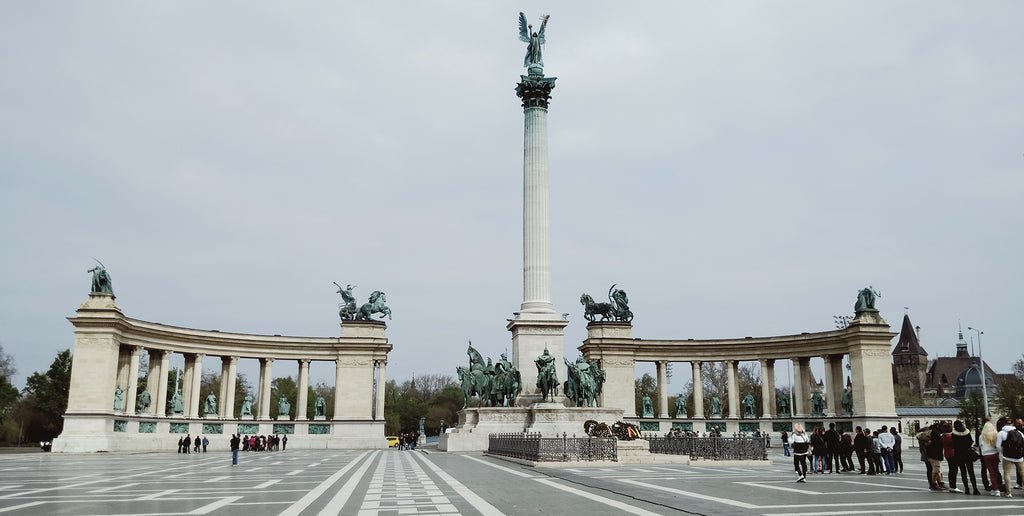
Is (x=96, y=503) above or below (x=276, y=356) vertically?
below

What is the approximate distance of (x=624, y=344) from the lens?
69.4 m

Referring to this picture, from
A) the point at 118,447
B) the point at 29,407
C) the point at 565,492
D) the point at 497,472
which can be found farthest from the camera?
the point at 29,407

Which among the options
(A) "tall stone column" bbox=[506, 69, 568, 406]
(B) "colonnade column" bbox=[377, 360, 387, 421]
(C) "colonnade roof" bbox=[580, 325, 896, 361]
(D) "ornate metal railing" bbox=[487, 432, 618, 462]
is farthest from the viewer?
(B) "colonnade column" bbox=[377, 360, 387, 421]

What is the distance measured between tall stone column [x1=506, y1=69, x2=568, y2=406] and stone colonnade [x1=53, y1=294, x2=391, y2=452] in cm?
2274

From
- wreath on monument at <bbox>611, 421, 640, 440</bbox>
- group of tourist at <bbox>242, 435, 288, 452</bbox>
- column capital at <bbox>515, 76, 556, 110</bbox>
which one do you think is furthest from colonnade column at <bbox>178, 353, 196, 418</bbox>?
wreath on monument at <bbox>611, 421, 640, 440</bbox>

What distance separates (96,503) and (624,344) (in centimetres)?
5712

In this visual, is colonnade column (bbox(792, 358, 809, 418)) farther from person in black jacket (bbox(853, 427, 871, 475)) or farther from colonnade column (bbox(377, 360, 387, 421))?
person in black jacket (bbox(853, 427, 871, 475))

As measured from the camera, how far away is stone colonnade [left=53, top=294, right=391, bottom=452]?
174 feet

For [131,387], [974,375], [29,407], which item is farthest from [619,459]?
[974,375]

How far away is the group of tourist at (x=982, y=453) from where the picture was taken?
56.5ft

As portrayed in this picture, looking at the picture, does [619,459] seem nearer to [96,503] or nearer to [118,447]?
[96,503]

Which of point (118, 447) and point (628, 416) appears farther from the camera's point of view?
point (628, 416)

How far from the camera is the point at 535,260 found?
161ft

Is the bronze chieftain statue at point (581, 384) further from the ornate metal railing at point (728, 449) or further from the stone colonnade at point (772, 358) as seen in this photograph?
the stone colonnade at point (772, 358)
